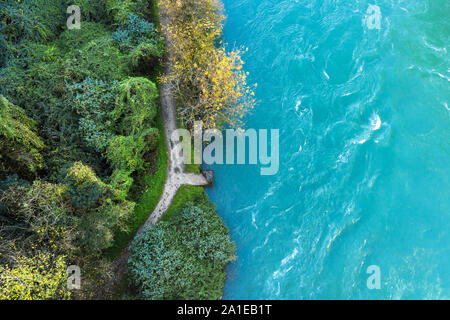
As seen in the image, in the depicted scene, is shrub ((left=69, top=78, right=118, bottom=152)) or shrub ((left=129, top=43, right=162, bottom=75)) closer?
shrub ((left=69, top=78, right=118, bottom=152))

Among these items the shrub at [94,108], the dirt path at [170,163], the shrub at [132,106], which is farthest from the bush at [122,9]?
the shrub at [94,108]

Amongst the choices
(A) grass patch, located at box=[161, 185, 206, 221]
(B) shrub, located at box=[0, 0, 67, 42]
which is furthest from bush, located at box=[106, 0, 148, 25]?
(A) grass patch, located at box=[161, 185, 206, 221]

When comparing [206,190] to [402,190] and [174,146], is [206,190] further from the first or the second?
[402,190]

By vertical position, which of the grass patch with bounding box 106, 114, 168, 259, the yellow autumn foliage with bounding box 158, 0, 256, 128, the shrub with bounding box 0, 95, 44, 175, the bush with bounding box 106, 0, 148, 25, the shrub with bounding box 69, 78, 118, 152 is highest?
the bush with bounding box 106, 0, 148, 25

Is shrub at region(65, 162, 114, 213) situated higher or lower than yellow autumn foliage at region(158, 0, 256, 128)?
lower

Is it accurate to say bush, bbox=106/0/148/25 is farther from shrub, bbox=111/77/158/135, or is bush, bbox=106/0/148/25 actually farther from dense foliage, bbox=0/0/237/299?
shrub, bbox=111/77/158/135

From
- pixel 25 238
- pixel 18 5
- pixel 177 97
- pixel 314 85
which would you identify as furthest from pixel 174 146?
pixel 18 5

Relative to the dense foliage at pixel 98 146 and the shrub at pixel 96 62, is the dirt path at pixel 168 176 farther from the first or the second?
Answer: the shrub at pixel 96 62
